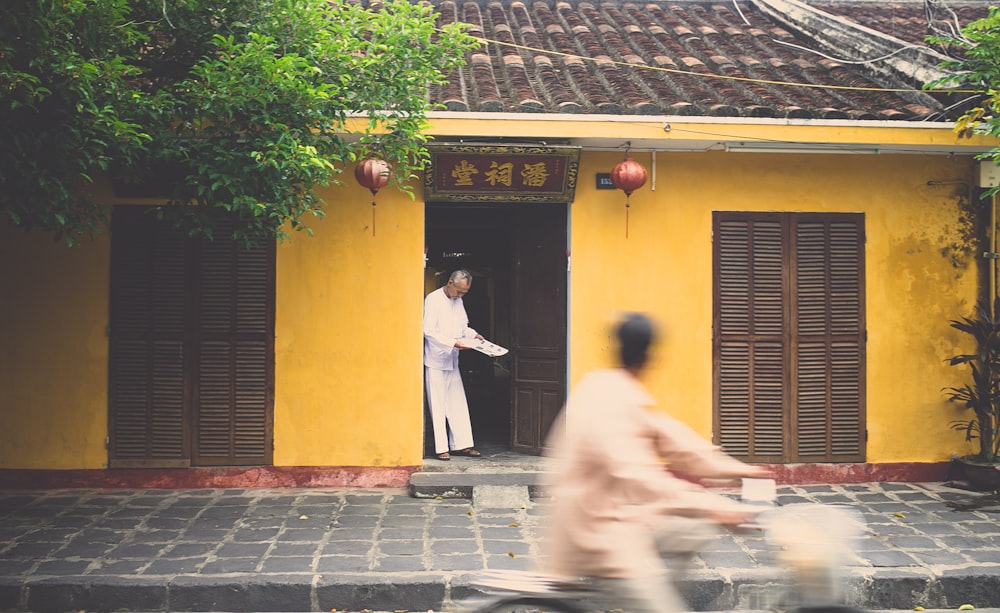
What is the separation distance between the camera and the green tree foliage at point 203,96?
4.77 metres

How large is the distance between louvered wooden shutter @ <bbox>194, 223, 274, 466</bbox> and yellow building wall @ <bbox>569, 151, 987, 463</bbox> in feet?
9.67

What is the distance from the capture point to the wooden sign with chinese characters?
730 centimetres

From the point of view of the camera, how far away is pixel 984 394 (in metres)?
7.44

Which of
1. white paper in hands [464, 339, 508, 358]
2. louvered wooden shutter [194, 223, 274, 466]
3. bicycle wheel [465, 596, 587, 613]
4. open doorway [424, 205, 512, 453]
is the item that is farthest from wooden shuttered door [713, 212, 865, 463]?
bicycle wheel [465, 596, 587, 613]

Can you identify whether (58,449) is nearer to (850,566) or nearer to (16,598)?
(16,598)

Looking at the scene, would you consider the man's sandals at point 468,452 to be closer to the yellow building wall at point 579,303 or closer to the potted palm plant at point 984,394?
the yellow building wall at point 579,303

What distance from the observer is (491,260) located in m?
12.5

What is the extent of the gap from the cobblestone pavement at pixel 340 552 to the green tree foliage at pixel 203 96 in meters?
2.27

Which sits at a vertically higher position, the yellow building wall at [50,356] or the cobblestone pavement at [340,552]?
the yellow building wall at [50,356]

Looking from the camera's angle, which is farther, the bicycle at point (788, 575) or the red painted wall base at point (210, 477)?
the red painted wall base at point (210, 477)

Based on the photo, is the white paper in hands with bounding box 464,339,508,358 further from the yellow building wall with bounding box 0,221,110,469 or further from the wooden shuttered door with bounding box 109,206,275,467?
the yellow building wall with bounding box 0,221,110,469

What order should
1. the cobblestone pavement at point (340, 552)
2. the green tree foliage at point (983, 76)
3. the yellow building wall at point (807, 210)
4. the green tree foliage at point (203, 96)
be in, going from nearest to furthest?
the green tree foliage at point (203, 96), the cobblestone pavement at point (340, 552), the green tree foliage at point (983, 76), the yellow building wall at point (807, 210)

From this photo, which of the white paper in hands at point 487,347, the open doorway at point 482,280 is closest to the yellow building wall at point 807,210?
the white paper in hands at point 487,347

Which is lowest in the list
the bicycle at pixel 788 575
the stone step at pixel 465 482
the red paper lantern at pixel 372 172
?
the stone step at pixel 465 482
